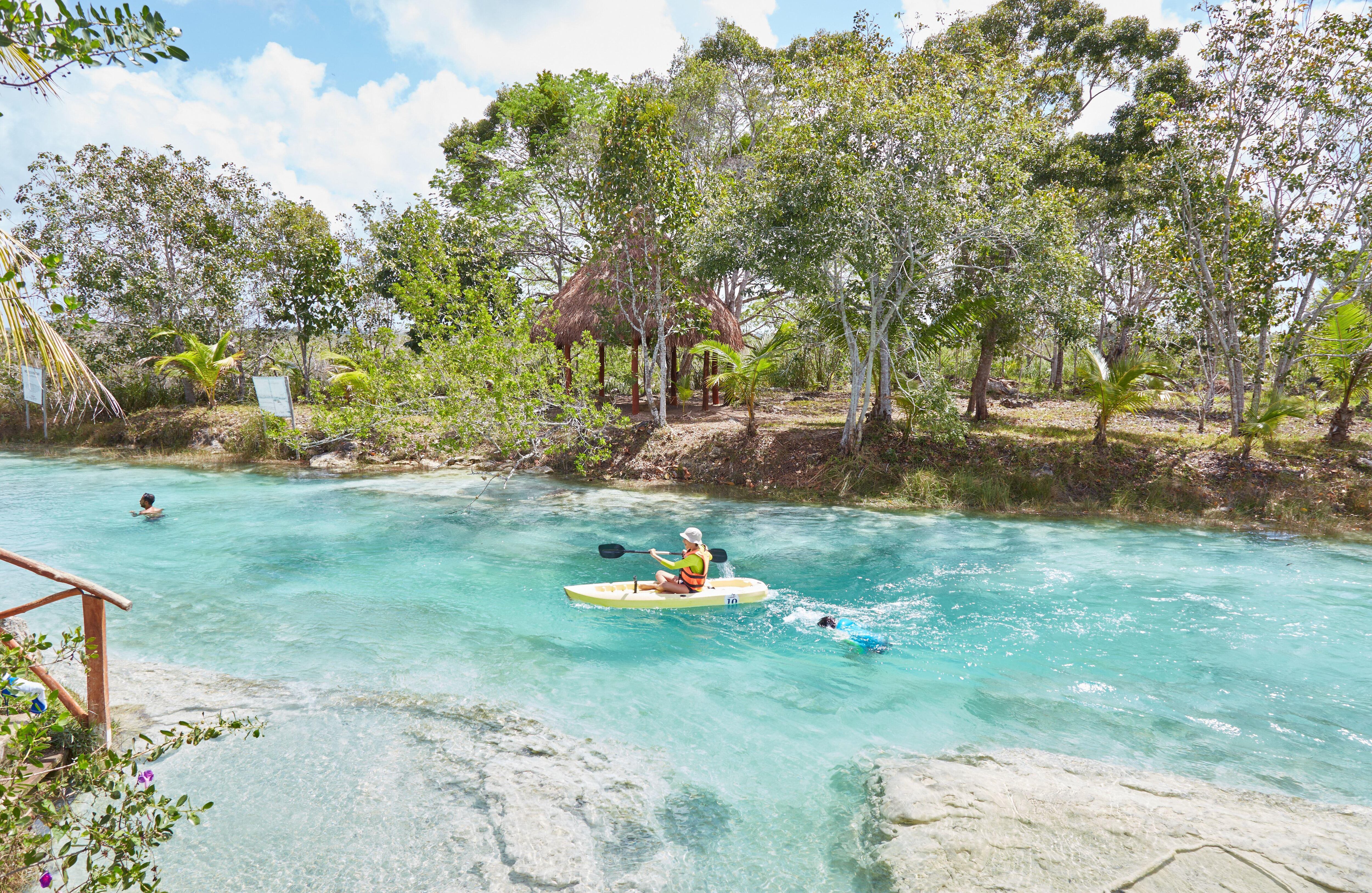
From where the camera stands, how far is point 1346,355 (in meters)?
12.4

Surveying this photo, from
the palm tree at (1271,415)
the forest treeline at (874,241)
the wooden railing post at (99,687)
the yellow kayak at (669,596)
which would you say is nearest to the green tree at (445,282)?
the forest treeline at (874,241)

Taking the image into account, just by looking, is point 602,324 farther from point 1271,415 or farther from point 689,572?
point 1271,415

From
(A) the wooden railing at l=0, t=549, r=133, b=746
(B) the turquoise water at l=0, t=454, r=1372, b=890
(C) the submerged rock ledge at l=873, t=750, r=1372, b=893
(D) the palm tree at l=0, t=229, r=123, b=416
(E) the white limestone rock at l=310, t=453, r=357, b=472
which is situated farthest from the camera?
(E) the white limestone rock at l=310, t=453, r=357, b=472

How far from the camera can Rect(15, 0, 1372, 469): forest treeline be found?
11.9 metres

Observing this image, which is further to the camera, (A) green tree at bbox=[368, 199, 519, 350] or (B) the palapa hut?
(B) the palapa hut

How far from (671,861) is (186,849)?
3.16 metres

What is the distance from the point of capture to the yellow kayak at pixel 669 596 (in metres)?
8.57

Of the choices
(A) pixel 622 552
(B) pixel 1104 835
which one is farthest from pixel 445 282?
(B) pixel 1104 835

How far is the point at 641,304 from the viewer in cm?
1666

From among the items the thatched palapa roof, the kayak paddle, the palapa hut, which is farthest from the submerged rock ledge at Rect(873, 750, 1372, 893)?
the thatched palapa roof

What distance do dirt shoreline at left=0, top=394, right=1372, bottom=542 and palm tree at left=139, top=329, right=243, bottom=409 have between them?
106 inches

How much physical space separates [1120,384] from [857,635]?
8.66 metres

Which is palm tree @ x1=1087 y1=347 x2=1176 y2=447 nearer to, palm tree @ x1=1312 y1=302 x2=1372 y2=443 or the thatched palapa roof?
palm tree @ x1=1312 y1=302 x2=1372 y2=443

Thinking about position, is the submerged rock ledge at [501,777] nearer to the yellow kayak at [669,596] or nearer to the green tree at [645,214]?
the yellow kayak at [669,596]
